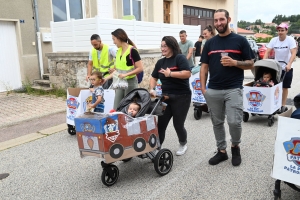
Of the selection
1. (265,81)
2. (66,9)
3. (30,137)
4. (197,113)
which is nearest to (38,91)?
(66,9)

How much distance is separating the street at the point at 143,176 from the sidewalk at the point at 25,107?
2.06 m

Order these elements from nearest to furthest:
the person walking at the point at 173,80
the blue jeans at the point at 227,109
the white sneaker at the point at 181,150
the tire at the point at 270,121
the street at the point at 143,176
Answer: the street at the point at 143,176
the blue jeans at the point at 227,109
the person walking at the point at 173,80
the white sneaker at the point at 181,150
the tire at the point at 270,121

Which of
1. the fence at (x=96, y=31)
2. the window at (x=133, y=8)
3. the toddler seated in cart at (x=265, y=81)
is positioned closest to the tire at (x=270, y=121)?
the toddler seated in cart at (x=265, y=81)

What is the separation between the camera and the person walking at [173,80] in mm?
3914

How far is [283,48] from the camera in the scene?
6074 millimetres

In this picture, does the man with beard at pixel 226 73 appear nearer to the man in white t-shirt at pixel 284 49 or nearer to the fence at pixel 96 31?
the man in white t-shirt at pixel 284 49

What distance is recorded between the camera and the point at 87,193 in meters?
3.46

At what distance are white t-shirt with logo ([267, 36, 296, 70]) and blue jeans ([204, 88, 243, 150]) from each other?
2865 millimetres

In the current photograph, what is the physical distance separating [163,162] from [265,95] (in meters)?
2.99

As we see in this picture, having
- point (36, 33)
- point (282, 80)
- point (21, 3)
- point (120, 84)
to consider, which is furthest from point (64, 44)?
point (282, 80)

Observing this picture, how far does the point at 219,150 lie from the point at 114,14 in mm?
10426

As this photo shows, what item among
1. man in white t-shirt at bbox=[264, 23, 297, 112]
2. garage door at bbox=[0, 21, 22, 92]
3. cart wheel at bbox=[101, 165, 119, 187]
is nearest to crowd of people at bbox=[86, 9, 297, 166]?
cart wheel at bbox=[101, 165, 119, 187]

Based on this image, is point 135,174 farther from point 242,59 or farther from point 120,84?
point 242,59

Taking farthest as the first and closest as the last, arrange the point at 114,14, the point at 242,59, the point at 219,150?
the point at 114,14
the point at 219,150
the point at 242,59
